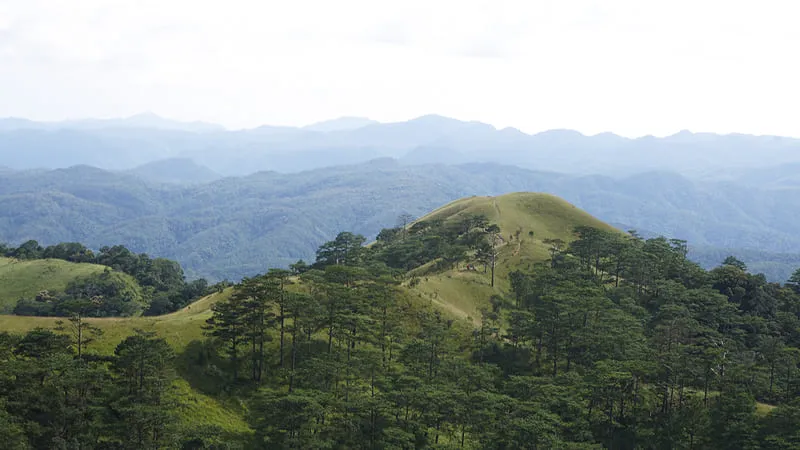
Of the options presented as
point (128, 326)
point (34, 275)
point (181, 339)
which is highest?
point (128, 326)

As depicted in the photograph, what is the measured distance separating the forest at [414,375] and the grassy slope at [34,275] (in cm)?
8399

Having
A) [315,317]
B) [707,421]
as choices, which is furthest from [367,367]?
[707,421]

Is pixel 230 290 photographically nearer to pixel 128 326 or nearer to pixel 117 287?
pixel 128 326

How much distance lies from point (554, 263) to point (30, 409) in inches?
3496

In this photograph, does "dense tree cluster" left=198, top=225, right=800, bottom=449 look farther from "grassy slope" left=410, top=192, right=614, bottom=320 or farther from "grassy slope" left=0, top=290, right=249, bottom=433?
"grassy slope" left=410, top=192, right=614, bottom=320

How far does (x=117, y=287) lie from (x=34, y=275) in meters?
22.6

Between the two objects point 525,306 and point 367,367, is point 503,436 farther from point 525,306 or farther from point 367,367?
point 525,306

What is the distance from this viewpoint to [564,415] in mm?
55531

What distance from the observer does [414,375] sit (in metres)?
60.7

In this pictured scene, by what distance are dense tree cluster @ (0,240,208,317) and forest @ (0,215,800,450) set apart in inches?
1583

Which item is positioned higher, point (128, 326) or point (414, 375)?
point (128, 326)

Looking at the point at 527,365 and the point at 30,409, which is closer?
the point at 30,409

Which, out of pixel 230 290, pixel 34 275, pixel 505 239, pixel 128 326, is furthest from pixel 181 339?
pixel 34 275

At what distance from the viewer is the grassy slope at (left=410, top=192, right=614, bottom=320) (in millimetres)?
92312
